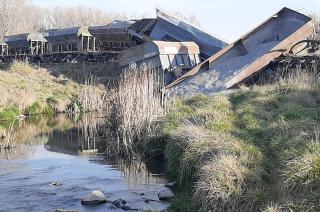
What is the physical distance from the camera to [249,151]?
7848 millimetres

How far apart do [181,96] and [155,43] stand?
4.57 m

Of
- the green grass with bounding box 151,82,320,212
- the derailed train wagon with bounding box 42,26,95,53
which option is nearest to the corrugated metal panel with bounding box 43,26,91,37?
the derailed train wagon with bounding box 42,26,95,53

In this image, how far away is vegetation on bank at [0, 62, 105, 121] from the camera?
19.8 m

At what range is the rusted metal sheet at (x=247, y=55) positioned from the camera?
15.5 metres

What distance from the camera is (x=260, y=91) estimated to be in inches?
513

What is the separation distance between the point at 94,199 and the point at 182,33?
1472 cm

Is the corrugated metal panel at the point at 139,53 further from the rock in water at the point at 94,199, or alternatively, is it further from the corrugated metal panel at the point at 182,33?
the rock in water at the point at 94,199

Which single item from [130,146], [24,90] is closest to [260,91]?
[130,146]

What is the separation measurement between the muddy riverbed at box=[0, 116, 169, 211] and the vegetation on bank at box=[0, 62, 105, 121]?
9.30 ft

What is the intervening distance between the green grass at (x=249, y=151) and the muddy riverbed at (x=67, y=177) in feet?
2.38

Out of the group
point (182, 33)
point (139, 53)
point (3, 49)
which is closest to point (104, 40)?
point (182, 33)

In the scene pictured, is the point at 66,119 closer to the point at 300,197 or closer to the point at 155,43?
the point at 155,43

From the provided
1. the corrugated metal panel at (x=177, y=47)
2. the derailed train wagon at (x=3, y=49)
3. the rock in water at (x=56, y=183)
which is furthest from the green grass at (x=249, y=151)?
the derailed train wagon at (x=3, y=49)

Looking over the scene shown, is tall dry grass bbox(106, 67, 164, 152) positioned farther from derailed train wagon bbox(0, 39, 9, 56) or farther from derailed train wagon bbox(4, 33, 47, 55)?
derailed train wagon bbox(0, 39, 9, 56)
